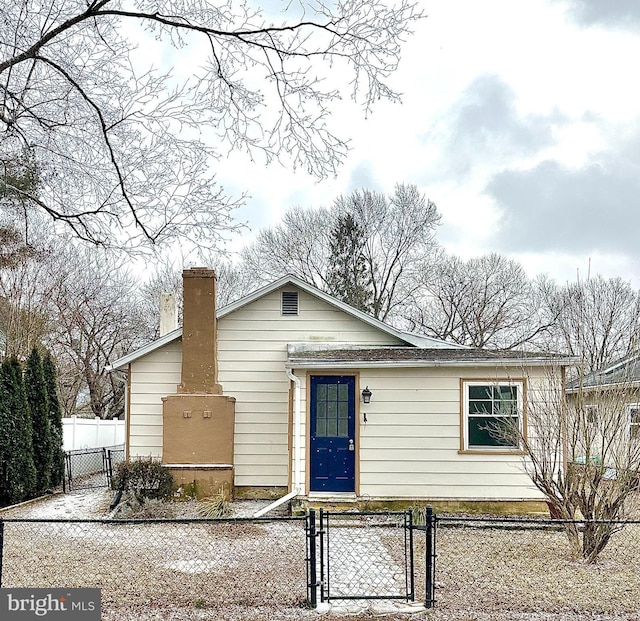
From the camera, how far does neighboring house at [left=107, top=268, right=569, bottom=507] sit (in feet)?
37.4

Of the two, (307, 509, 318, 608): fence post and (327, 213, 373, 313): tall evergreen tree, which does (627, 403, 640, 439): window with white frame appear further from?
(327, 213, 373, 313): tall evergreen tree

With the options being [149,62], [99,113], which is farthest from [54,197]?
[149,62]

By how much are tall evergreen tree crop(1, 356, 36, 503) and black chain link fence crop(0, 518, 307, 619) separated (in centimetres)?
259

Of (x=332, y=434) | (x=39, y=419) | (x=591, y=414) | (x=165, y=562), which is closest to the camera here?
(x=165, y=562)

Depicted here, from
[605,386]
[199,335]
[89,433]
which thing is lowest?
[89,433]

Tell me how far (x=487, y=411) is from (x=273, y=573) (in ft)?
17.9

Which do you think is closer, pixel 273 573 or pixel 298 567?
pixel 273 573

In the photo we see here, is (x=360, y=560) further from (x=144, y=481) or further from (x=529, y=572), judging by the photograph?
(x=144, y=481)

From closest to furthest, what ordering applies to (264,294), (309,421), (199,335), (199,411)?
(309,421) → (199,411) → (199,335) → (264,294)

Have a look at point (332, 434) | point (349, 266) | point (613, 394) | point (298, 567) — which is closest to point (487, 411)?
point (332, 434)

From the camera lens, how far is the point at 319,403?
1191 cm

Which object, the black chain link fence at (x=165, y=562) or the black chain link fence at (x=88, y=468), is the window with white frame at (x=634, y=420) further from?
the black chain link fence at (x=88, y=468)

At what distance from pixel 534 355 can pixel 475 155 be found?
10250mm

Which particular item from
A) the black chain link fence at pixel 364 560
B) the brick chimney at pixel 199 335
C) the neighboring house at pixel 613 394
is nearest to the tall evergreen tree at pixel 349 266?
the brick chimney at pixel 199 335
